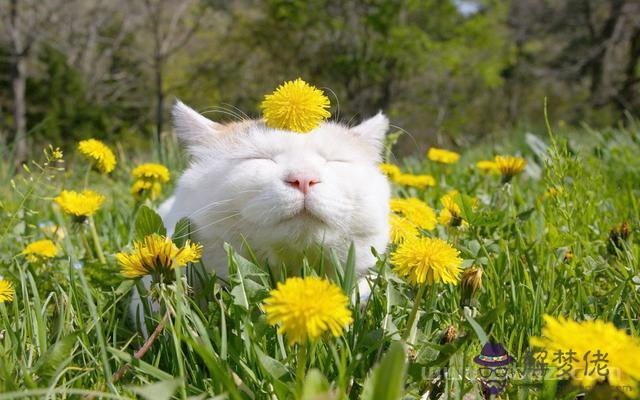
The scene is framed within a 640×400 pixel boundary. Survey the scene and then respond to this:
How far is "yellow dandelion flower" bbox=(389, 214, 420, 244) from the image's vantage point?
4.18 feet

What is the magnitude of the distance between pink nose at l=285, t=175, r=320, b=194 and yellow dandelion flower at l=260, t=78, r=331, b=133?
11 cm

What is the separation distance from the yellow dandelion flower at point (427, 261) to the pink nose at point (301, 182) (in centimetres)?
29

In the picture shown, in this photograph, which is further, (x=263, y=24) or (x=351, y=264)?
(x=263, y=24)

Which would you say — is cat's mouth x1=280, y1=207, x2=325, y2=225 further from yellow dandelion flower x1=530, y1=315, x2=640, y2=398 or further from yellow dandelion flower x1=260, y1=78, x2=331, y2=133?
yellow dandelion flower x1=530, y1=315, x2=640, y2=398

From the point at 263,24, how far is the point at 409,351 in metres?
15.6

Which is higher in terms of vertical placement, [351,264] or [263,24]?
[263,24]

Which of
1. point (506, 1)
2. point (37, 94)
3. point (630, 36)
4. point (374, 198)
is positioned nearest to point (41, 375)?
point (374, 198)

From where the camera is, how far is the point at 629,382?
0.57m

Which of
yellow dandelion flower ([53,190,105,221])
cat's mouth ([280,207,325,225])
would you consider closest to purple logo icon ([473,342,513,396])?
cat's mouth ([280,207,325,225])

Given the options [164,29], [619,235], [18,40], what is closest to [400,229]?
[619,235]

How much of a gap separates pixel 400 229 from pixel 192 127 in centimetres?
70

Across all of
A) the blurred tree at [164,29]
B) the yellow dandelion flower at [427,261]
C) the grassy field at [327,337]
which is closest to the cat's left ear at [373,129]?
the grassy field at [327,337]

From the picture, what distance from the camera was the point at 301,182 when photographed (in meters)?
1.04

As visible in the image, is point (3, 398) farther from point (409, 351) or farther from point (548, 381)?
point (548, 381)
